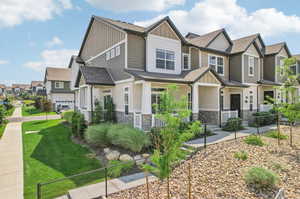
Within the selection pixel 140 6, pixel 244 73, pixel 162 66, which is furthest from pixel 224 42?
pixel 140 6

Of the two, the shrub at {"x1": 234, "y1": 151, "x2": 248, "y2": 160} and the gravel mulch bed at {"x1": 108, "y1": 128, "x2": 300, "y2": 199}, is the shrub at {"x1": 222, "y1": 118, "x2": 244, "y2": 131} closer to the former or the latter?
the gravel mulch bed at {"x1": 108, "y1": 128, "x2": 300, "y2": 199}

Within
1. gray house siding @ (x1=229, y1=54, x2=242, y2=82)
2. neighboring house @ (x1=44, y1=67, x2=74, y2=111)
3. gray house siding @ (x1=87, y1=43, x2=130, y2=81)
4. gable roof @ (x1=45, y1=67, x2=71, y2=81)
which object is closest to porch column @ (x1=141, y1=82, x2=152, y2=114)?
gray house siding @ (x1=87, y1=43, x2=130, y2=81)

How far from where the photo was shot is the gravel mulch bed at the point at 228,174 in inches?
201

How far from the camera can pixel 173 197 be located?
495 cm

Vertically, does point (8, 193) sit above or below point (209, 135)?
below

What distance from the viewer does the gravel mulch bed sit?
201 inches

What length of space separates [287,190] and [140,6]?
11906 mm

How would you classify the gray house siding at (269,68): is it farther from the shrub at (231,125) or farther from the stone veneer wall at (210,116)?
the stone veneer wall at (210,116)

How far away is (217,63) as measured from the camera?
1641 cm

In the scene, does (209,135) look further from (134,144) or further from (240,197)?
(240,197)

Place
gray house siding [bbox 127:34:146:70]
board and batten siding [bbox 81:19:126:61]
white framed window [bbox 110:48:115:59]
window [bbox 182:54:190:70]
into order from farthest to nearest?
window [bbox 182:54:190:70]
white framed window [bbox 110:48:115:59]
board and batten siding [bbox 81:19:126:61]
gray house siding [bbox 127:34:146:70]

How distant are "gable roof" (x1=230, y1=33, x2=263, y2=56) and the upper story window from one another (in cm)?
162

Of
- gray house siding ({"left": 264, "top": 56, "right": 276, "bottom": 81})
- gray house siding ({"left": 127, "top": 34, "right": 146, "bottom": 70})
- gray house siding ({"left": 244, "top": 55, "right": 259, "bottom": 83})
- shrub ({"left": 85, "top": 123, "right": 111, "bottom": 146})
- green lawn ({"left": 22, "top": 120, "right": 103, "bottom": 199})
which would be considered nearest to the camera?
green lawn ({"left": 22, "top": 120, "right": 103, "bottom": 199})

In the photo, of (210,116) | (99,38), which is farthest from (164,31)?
(210,116)
